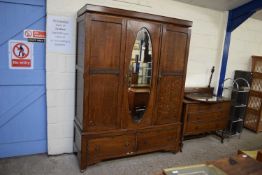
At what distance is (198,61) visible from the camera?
3566 millimetres

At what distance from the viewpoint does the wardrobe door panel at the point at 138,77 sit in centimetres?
237

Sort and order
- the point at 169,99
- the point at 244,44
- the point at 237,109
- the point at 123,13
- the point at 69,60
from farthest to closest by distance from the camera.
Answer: the point at 244,44 < the point at 237,109 < the point at 169,99 < the point at 69,60 < the point at 123,13

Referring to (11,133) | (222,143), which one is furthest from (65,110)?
(222,143)

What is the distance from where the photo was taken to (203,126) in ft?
10.6

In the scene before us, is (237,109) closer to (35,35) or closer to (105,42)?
(105,42)

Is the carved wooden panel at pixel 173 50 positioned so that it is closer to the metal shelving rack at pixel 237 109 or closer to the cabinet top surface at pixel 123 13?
the cabinet top surface at pixel 123 13

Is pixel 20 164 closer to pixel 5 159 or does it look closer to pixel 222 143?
pixel 5 159

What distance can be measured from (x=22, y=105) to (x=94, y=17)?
1408 mm

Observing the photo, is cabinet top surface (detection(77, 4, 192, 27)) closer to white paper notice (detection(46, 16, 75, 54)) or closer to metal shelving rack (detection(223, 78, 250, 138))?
white paper notice (detection(46, 16, 75, 54))

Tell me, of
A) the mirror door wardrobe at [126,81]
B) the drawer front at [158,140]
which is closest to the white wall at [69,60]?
the mirror door wardrobe at [126,81]

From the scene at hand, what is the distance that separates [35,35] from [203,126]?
8.77 ft

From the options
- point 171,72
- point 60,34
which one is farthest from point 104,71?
point 171,72

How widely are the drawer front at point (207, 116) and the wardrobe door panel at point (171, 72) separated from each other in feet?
1.14

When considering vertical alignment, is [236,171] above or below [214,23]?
below
